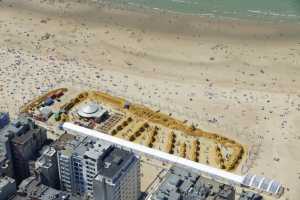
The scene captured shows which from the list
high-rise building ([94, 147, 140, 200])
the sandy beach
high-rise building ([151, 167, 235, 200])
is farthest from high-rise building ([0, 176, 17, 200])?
the sandy beach

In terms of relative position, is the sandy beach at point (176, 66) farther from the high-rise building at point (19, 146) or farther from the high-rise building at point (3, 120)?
A: the high-rise building at point (19, 146)

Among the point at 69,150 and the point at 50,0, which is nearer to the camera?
the point at 69,150

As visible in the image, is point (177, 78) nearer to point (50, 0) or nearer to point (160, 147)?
point (160, 147)

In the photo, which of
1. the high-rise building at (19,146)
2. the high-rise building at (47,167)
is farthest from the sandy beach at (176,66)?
the high-rise building at (47,167)

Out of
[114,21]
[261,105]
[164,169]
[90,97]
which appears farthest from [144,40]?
[164,169]

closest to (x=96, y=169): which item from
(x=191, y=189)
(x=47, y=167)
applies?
(x=47, y=167)

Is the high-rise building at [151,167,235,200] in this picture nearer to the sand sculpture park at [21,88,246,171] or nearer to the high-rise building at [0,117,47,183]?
the sand sculpture park at [21,88,246,171]
